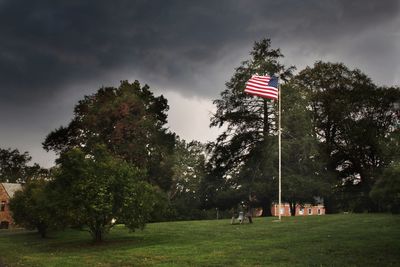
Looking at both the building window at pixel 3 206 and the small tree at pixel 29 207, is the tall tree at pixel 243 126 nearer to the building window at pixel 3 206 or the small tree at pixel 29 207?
the small tree at pixel 29 207

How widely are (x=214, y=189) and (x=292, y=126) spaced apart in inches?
458

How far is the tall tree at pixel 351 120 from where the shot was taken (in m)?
53.5

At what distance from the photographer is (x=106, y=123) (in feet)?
198

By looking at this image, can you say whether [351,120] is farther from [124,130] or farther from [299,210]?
[299,210]

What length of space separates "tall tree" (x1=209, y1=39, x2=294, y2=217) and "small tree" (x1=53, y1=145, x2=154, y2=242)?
992 inches

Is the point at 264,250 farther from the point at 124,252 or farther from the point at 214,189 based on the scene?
the point at 214,189

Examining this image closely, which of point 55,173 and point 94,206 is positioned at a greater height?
point 55,173

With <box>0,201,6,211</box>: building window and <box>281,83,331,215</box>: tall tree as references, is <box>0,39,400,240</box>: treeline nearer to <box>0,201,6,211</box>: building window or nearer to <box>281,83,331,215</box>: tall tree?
<box>281,83,331,215</box>: tall tree

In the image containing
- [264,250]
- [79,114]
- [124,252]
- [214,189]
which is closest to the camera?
[264,250]

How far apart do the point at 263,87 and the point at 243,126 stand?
68.4 feet

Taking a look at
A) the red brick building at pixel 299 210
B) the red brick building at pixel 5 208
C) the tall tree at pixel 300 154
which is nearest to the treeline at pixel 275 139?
the tall tree at pixel 300 154

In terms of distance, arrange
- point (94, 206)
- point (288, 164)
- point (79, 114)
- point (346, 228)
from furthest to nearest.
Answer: point (79, 114) < point (288, 164) < point (346, 228) < point (94, 206)

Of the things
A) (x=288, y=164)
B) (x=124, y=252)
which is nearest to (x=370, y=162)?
(x=288, y=164)

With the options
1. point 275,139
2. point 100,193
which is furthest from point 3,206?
point 100,193
